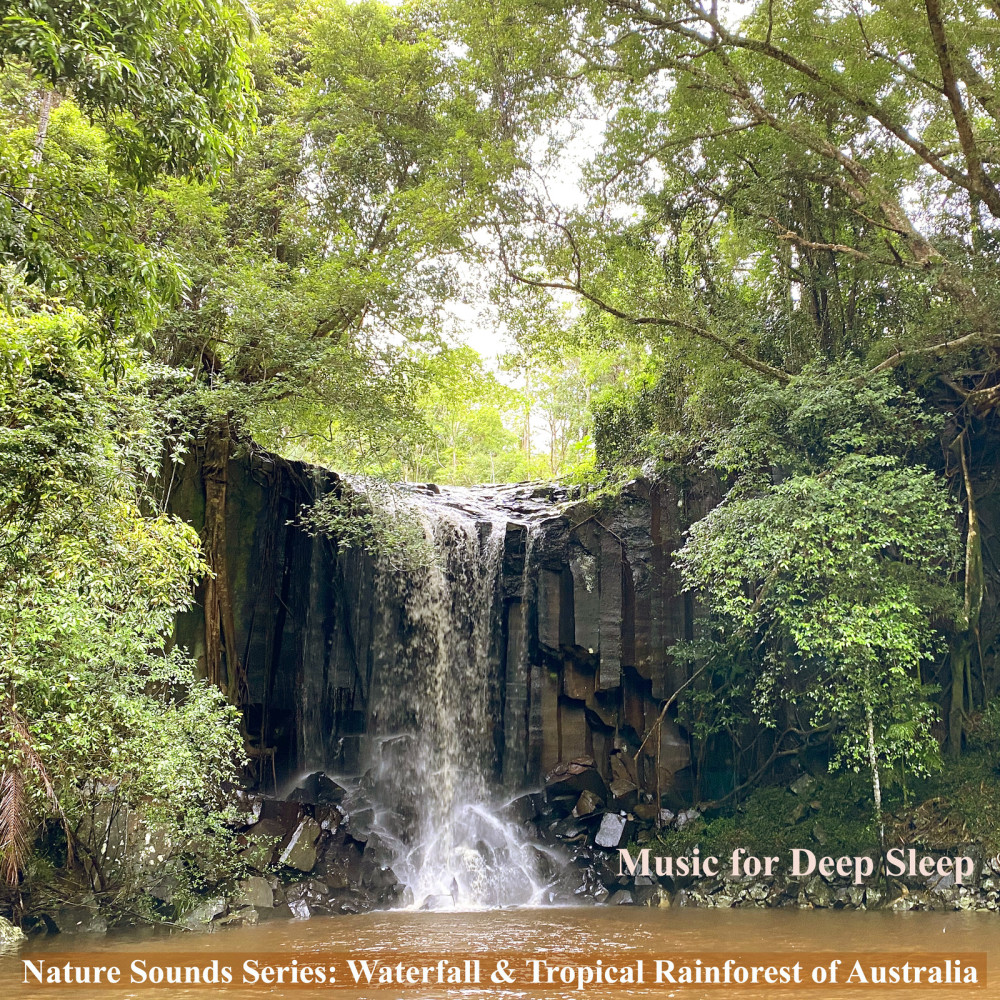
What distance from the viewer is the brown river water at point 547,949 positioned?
6.50m

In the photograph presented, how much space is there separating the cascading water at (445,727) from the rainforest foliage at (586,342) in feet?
8.42

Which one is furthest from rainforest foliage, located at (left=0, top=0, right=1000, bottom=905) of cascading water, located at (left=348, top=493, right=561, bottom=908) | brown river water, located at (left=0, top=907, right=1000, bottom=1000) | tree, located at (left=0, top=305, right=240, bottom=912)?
cascading water, located at (left=348, top=493, right=561, bottom=908)

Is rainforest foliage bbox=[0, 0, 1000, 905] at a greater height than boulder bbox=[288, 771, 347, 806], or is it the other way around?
rainforest foliage bbox=[0, 0, 1000, 905]

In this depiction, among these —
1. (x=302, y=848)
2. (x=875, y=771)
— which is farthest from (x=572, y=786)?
(x=875, y=771)

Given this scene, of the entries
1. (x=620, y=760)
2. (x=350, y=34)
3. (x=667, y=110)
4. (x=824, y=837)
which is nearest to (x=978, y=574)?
(x=824, y=837)

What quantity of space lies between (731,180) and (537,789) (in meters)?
10.9

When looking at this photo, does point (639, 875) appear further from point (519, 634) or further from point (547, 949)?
point (547, 949)

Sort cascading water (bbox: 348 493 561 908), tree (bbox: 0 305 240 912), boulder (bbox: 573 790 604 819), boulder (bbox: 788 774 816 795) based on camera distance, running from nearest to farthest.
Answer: tree (bbox: 0 305 240 912), cascading water (bbox: 348 493 561 908), boulder (bbox: 788 774 816 795), boulder (bbox: 573 790 604 819)

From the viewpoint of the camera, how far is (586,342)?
15.3 meters

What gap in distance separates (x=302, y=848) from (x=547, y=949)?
15.0 feet

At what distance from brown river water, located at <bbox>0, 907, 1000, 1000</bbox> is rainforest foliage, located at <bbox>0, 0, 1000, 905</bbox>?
1293mm

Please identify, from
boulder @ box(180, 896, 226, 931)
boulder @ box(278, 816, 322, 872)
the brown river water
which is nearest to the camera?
the brown river water

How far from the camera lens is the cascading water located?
40.2ft

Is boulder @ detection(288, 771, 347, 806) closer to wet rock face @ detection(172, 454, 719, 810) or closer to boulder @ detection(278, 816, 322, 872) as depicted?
wet rock face @ detection(172, 454, 719, 810)
